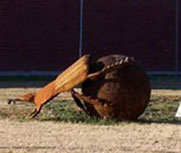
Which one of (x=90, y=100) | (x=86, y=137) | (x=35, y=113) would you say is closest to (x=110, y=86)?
(x=90, y=100)

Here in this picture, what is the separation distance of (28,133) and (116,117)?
7.20ft

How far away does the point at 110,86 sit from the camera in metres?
15.7

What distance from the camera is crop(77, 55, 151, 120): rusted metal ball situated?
1573cm

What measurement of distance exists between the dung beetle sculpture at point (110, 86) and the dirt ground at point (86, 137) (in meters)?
0.37

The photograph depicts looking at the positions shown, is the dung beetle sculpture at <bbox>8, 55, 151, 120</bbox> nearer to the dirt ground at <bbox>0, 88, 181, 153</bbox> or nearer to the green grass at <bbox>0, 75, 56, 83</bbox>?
the dirt ground at <bbox>0, 88, 181, 153</bbox>

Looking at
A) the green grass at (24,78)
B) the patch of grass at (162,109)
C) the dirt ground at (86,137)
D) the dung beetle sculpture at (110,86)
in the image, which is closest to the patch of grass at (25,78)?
the green grass at (24,78)

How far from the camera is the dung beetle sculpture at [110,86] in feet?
51.6

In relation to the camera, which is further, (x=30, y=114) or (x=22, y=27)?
(x=22, y=27)

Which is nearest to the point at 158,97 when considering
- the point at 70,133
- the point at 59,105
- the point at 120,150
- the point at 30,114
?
the point at 59,105

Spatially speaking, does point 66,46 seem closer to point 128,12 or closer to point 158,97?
point 128,12

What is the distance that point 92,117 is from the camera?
1636 cm

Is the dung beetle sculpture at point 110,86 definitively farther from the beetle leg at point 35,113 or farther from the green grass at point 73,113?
the beetle leg at point 35,113

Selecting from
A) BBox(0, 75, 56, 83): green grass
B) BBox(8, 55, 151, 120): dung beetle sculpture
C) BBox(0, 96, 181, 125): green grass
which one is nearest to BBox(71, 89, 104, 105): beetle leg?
BBox(8, 55, 151, 120): dung beetle sculpture

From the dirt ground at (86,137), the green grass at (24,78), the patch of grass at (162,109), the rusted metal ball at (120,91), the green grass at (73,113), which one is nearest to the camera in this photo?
the dirt ground at (86,137)
